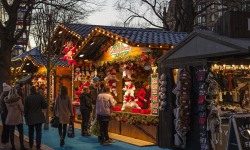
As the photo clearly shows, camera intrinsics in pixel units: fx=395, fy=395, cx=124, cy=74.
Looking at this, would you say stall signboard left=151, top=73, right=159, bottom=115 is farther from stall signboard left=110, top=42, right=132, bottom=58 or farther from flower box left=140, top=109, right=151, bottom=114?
stall signboard left=110, top=42, right=132, bottom=58

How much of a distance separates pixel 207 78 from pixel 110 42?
820cm

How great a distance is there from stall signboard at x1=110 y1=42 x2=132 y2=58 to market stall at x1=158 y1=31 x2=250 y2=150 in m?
3.78

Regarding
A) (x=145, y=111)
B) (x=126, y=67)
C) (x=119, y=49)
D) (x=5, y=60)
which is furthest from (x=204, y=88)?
(x=5, y=60)

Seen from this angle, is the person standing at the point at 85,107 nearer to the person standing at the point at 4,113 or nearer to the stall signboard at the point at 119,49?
the stall signboard at the point at 119,49

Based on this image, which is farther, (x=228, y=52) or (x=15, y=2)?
(x=15, y=2)

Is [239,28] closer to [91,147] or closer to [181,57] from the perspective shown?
[181,57]

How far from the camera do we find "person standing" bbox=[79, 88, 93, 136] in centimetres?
1373

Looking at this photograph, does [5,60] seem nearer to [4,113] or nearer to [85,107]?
[85,107]

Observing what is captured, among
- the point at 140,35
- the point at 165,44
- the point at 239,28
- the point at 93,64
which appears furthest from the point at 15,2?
the point at 239,28

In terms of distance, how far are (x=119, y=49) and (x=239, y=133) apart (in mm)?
8632

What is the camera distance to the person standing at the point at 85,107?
45.0 feet

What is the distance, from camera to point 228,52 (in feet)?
27.0

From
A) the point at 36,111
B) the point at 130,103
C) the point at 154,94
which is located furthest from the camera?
the point at 130,103

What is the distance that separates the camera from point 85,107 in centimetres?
1374
